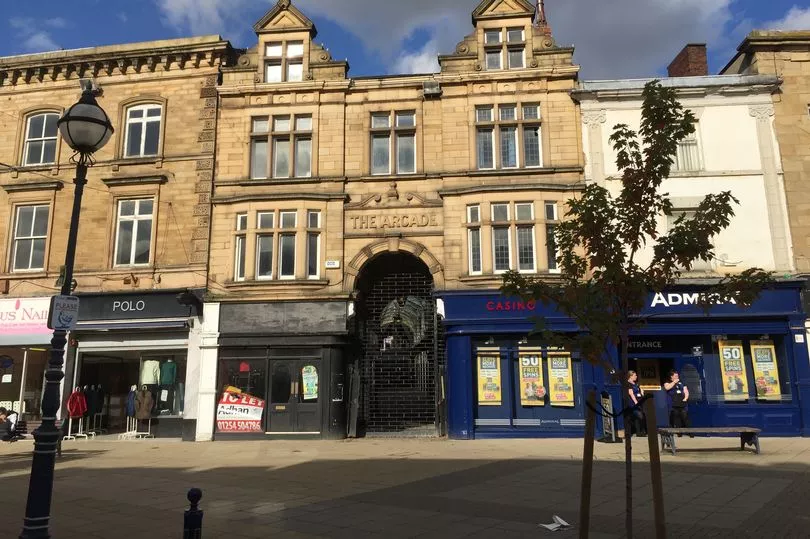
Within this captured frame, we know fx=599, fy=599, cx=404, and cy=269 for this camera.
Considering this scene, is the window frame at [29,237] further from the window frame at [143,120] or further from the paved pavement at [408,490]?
the paved pavement at [408,490]

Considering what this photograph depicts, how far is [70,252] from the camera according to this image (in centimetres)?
674

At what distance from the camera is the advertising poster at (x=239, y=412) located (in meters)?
17.2

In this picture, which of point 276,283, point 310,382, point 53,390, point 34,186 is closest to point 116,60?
point 34,186

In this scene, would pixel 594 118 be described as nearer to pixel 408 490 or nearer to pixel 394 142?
pixel 394 142

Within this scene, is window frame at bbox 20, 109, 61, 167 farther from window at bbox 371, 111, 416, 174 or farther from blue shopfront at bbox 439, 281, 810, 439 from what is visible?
blue shopfront at bbox 439, 281, 810, 439

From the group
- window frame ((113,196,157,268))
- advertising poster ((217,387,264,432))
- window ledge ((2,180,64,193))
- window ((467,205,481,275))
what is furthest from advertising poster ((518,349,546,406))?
window ledge ((2,180,64,193))

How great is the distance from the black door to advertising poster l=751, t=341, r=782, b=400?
12.2 meters

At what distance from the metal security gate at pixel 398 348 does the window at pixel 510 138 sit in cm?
395

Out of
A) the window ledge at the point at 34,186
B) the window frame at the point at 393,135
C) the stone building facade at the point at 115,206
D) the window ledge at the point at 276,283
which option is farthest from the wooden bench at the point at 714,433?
the window ledge at the point at 34,186

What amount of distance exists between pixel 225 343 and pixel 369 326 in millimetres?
Result: 4290

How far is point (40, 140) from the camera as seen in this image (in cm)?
2011

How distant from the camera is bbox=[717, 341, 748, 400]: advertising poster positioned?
16.5 metres

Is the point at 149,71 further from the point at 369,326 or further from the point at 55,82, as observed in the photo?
the point at 369,326

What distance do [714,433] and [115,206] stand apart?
17778 mm
